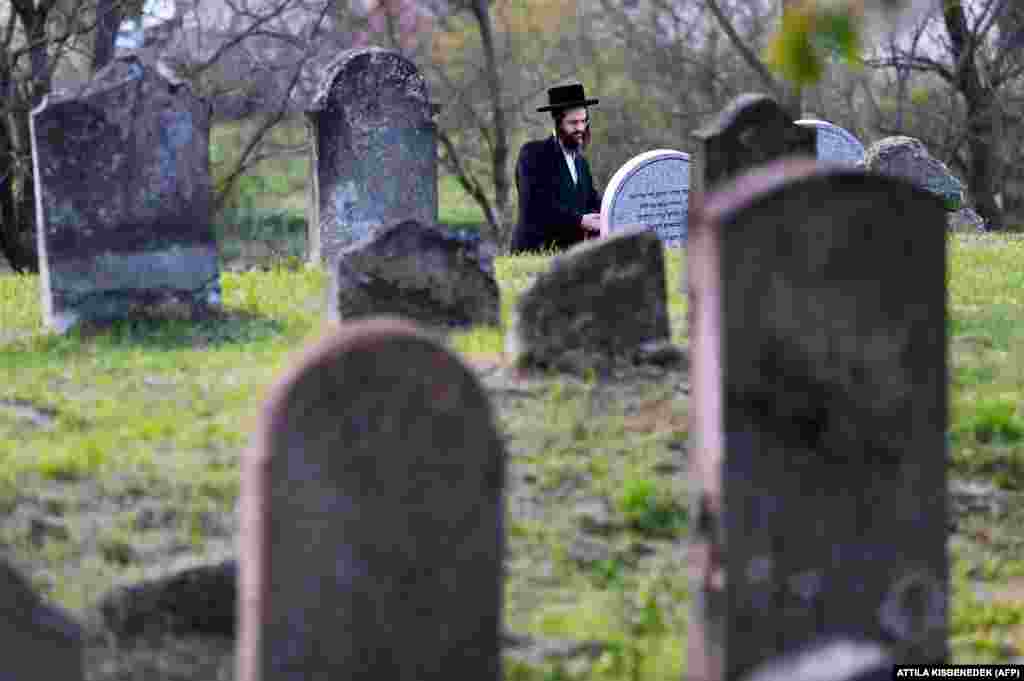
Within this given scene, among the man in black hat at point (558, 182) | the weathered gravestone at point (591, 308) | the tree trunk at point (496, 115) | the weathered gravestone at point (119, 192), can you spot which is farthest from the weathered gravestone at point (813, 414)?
the tree trunk at point (496, 115)

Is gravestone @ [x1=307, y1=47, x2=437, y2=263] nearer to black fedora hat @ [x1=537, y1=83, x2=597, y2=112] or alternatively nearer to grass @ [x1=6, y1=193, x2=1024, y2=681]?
black fedora hat @ [x1=537, y1=83, x2=597, y2=112]

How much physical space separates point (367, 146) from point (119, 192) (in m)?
3.42

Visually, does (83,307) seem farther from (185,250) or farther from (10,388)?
(10,388)

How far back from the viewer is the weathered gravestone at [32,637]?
5008 millimetres

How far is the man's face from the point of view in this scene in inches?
563

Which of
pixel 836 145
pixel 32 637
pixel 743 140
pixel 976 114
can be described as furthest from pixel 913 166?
pixel 32 637

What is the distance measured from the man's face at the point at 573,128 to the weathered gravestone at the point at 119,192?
16.1ft

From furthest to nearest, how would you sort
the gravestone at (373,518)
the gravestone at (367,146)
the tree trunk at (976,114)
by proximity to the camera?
1. the tree trunk at (976,114)
2. the gravestone at (367,146)
3. the gravestone at (373,518)

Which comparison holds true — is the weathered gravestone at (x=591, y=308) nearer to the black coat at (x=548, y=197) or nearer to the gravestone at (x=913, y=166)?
the black coat at (x=548, y=197)

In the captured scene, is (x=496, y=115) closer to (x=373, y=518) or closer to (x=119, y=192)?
(x=119, y=192)

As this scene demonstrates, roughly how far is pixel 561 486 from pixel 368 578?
2214mm

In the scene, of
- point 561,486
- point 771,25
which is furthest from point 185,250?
point 771,25

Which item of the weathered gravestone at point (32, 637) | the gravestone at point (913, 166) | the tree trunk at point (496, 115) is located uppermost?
the tree trunk at point (496, 115)

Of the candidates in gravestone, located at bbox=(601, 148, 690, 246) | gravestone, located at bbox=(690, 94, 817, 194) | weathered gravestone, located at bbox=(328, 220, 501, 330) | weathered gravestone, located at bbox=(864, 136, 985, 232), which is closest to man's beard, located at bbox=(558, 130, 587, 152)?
gravestone, located at bbox=(601, 148, 690, 246)
